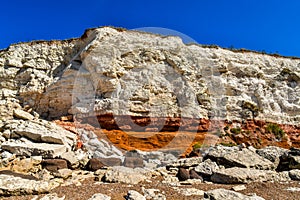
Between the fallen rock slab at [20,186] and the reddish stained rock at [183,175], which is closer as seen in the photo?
the fallen rock slab at [20,186]

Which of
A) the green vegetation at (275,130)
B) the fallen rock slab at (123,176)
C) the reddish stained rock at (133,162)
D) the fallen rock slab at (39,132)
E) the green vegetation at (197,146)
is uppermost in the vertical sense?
the green vegetation at (275,130)

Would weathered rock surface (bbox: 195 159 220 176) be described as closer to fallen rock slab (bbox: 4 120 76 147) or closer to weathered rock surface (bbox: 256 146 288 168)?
weathered rock surface (bbox: 256 146 288 168)

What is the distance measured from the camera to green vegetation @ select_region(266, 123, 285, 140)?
1759 centimetres

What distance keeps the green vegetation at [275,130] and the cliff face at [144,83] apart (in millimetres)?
476

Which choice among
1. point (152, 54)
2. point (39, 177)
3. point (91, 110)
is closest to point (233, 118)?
point (152, 54)

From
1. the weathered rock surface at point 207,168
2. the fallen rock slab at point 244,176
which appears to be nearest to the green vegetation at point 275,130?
the fallen rock slab at point 244,176

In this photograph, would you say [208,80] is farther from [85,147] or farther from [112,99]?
[85,147]

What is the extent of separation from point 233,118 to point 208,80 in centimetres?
291

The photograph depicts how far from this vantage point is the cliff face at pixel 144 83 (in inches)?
615

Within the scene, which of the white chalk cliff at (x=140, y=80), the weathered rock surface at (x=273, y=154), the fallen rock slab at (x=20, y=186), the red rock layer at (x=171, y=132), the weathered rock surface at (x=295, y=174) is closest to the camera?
the fallen rock slab at (x=20, y=186)

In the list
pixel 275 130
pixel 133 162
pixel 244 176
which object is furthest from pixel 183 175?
pixel 275 130

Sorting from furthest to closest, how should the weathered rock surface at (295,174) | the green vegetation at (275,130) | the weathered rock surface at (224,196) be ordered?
the green vegetation at (275,130), the weathered rock surface at (295,174), the weathered rock surface at (224,196)

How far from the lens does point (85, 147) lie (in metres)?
12.9

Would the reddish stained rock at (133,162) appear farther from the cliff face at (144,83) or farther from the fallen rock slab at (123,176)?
the cliff face at (144,83)
